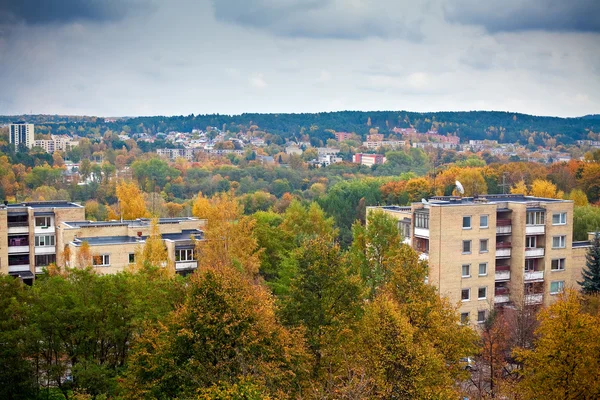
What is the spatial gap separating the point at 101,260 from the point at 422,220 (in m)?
22.6

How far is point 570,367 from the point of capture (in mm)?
30562

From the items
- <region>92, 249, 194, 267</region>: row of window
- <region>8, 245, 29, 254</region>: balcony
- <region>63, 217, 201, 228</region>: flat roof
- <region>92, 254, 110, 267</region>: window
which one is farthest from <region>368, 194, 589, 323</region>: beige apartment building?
<region>8, 245, 29, 254</region>: balcony

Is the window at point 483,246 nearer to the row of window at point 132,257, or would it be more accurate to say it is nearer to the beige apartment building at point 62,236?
the beige apartment building at point 62,236

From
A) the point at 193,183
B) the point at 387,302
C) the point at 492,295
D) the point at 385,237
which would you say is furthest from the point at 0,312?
the point at 193,183

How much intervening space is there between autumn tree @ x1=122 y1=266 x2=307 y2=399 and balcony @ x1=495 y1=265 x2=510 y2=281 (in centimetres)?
2828

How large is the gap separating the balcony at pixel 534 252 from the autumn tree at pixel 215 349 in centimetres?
2947

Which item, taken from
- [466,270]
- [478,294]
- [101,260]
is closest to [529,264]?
[478,294]

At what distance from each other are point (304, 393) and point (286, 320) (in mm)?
3896

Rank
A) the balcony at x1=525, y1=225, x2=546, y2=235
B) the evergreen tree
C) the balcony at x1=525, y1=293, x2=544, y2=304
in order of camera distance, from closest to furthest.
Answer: the evergreen tree
the balcony at x1=525, y1=293, x2=544, y2=304
the balcony at x1=525, y1=225, x2=546, y2=235

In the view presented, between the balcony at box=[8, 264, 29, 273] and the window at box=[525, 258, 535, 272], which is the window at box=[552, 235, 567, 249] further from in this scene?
the balcony at box=[8, 264, 29, 273]

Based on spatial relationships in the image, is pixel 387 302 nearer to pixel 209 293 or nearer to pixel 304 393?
pixel 304 393

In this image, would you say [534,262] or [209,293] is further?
[534,262]

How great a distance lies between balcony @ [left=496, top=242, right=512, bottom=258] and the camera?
174 feet

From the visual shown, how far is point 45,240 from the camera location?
2366 inches
